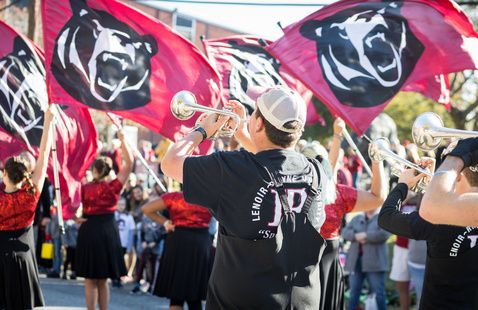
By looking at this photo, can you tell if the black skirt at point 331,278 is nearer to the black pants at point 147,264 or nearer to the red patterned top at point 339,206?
the red patterned top at point 339,206

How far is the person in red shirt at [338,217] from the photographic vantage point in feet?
19.8

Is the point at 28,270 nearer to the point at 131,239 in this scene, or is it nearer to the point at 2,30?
the point at 2,30

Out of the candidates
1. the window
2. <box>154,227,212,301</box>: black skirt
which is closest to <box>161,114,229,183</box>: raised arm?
<box>154,227,212,301</box>: black skirt

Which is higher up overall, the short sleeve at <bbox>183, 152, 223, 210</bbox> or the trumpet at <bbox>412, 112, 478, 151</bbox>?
the trumpet at <bbox>412, 112, 478, 151</bbox>

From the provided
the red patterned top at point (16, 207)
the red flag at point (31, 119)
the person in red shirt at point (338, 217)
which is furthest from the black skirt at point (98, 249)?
the person in red shirt at point (338, 217)

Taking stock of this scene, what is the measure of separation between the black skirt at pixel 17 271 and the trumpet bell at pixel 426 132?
151 inches

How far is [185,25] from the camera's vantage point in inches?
2009

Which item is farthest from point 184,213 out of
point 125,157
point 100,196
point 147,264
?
point 147,264

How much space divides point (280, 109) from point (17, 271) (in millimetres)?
3860

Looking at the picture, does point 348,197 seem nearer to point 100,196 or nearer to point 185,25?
point 100,196

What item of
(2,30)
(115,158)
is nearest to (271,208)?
(2,30)

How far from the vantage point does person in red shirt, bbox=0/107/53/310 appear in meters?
6.89

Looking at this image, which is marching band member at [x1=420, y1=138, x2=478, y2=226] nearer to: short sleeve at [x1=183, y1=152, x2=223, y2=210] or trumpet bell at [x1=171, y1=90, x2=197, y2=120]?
short sleeve at [x1=183, y1=152, x2=223, y2=210]

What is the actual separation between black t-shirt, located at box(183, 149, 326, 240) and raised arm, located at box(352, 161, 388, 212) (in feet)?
6.04
